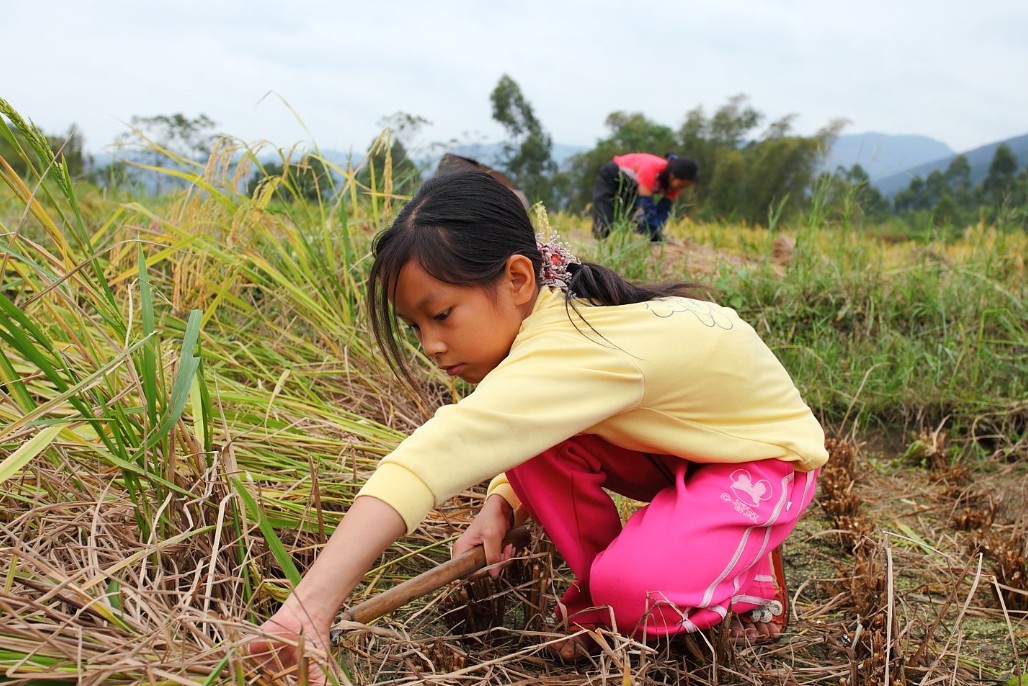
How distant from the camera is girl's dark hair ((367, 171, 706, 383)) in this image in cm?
131

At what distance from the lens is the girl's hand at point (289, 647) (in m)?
0.95

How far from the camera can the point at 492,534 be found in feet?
4.74

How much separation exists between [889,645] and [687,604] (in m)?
0.29

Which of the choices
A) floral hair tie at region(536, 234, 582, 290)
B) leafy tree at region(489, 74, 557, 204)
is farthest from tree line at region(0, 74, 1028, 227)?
floral hair tie at region(536, 234, 582, 290)

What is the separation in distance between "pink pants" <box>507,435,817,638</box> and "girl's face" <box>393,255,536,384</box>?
213mm

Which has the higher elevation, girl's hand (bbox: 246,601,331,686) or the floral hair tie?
the floral hair tie

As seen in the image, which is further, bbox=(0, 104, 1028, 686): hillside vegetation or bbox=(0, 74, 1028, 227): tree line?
bbox=(0, 74, 1028, 227): tree line

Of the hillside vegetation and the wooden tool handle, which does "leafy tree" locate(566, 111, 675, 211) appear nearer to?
the hillside vegetation

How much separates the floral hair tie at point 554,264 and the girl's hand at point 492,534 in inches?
16.3

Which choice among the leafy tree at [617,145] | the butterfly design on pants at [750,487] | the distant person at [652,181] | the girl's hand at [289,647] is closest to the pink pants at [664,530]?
the butterfly design on pants at [750,487]

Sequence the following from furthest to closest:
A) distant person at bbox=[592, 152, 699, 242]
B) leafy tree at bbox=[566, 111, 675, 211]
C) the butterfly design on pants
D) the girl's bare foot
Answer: leafy tree at bbox=[566, 111, 675, 211], distant person at bbox=[592, 152, 699, 242], the girl's bare foot, the butterfly design on pants

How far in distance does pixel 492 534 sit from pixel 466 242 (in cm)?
51

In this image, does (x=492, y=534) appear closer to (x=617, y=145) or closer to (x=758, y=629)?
(x=758, y=629)

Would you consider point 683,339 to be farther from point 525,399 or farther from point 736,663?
point 736,663
